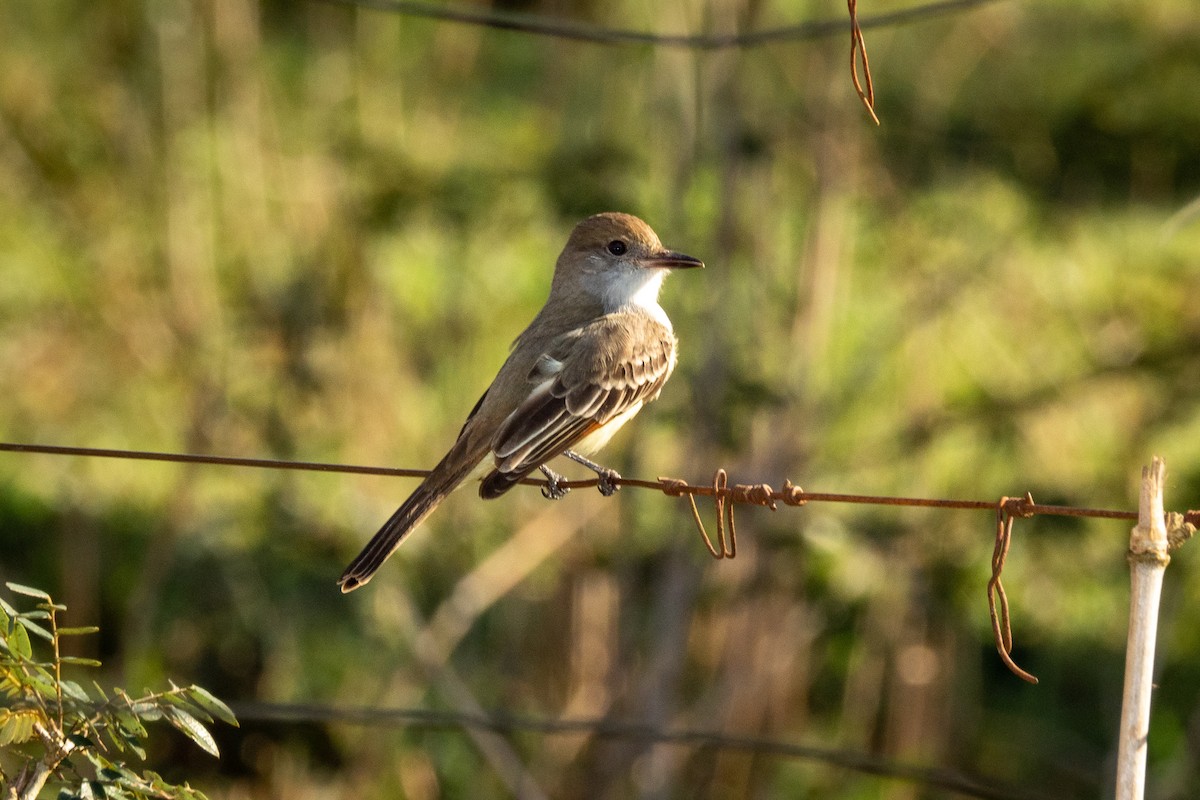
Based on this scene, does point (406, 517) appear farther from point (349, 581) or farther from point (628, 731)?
point (628, 731)

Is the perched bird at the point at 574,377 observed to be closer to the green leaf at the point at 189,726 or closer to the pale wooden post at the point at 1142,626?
the green leaf at the point at 189,726

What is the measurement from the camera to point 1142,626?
7.66 feet

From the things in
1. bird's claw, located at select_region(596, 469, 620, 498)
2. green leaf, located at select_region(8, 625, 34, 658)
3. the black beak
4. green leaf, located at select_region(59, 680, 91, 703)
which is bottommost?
green leaf, located at select_region(59, 680, 91, 703)

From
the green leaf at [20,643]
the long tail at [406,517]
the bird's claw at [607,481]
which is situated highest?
the bird's claw at [607,481]

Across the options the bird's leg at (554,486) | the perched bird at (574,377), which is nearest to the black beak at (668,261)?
the perched bird at (574,377)

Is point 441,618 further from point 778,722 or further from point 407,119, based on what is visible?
point 407,119

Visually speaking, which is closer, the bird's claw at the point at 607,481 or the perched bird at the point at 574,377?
the bird's claw at the point at 607,481

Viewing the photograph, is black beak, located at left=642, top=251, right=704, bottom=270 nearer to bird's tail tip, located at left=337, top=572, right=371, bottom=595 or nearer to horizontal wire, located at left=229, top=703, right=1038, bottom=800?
horizontal wire, located at left=229, top=703, right=1038, bottom=800

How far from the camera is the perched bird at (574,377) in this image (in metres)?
4.22

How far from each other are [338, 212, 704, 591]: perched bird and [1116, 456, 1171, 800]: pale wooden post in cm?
161

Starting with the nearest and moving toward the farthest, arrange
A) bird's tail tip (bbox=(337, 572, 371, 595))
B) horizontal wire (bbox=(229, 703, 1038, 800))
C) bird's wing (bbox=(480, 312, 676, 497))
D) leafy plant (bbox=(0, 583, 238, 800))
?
leafy plant (bbox=(0, 583, 238, 800)) → bird's tail tip (bbox=(337, 572, 371, 595)) → bird's wing (bbox=(480, 312, 676, 497)) → horizontal wire (bbox=(229, 703, 1038, 800))

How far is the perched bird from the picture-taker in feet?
13.9

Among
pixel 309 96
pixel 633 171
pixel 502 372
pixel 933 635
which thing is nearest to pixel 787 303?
pixel 633 171

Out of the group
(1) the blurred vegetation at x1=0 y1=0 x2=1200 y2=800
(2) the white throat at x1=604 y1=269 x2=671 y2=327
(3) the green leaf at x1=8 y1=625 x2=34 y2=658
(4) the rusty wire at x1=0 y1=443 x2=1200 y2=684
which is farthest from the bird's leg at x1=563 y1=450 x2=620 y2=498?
(3) the green leaf at x1=8 y1=625 x2=34 y2=658
